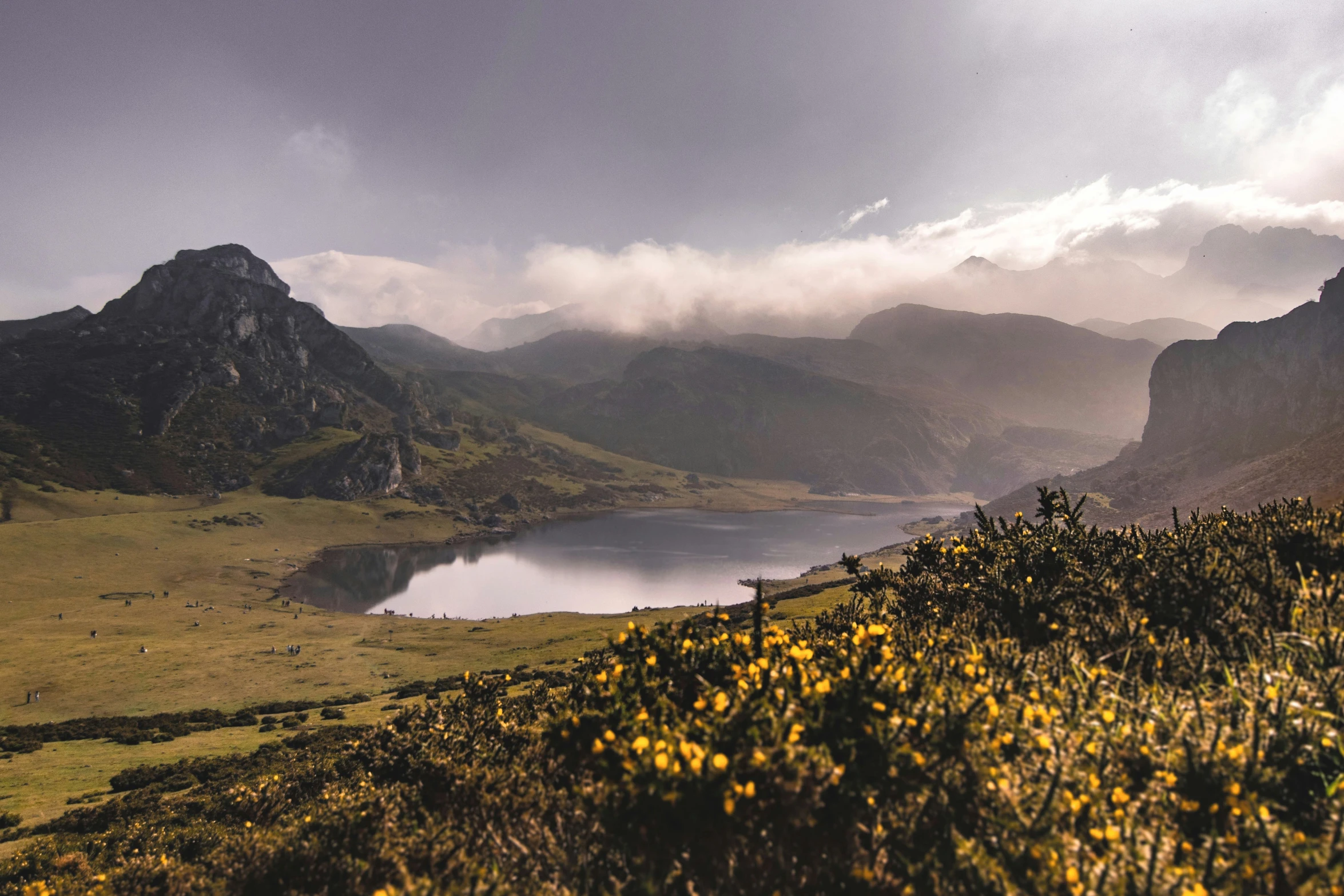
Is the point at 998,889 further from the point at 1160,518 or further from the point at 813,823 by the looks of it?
the point at 1160,518

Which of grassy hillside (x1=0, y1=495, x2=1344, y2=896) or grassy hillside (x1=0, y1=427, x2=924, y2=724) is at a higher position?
grassy hillside (x1=0, y1=495, x2=1344, y2=896)

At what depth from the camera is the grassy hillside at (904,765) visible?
20.4 ft

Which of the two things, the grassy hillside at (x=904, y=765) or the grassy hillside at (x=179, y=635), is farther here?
the grassy hillside at (x=179, y=635)

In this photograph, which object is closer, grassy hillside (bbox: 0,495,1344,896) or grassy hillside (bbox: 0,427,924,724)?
grassy hillside (bbox: 0,495,1344,896)

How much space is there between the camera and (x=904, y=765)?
6863mm

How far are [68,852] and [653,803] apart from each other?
26107mm

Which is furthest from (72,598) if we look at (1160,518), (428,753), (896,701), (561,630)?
(1160,518)

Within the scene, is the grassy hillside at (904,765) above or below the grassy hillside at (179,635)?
above

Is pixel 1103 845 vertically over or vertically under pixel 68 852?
over

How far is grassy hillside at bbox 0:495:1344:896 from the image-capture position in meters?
6.21

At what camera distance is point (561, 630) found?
331 feet

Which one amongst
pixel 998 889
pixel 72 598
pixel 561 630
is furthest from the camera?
pixel 72 598

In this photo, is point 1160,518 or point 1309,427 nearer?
point 1160,518

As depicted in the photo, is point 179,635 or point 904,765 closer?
point 904,765
